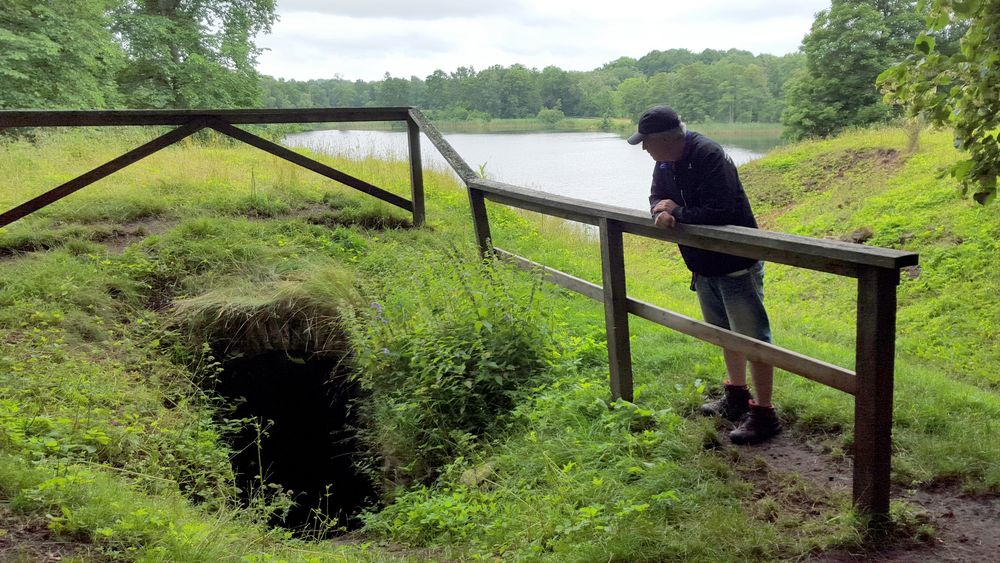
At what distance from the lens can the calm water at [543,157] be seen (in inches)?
534

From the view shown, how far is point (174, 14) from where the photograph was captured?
27547 millimetres

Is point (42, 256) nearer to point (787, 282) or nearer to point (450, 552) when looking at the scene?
point (450, 552)

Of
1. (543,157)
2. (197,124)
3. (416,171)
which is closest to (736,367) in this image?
(416,171)

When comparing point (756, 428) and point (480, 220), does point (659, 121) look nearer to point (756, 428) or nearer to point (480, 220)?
point (756, 428)

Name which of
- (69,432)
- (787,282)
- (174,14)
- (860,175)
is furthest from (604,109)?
(174,14)

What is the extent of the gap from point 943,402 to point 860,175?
15030mm

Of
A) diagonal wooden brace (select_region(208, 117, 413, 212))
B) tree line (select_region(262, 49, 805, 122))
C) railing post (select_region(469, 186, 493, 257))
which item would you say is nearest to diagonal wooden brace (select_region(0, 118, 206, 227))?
diagonal wooden brace (select_region(208, 117, 413, 212))

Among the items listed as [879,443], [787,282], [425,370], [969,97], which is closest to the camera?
[879,443]

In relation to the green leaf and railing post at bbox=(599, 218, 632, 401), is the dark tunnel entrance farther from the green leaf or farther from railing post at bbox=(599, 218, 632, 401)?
the green leaf

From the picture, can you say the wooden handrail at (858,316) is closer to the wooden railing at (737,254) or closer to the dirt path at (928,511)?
the wooden railing at (737,254)

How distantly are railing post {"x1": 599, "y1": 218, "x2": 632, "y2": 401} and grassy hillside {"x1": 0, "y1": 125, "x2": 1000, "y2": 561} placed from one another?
0.62ft

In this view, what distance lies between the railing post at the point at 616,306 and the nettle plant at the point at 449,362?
70 centimetres

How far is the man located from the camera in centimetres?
346

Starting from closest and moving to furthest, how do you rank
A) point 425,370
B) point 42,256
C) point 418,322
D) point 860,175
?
point 425,370 → point 418,322 → point 42,256 → point 860,175
